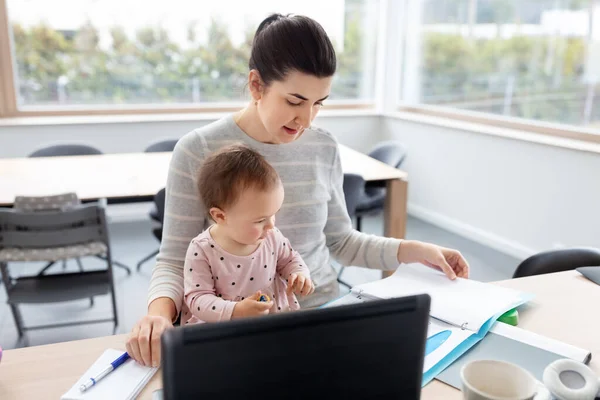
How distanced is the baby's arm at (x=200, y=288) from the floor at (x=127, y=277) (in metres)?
1.70

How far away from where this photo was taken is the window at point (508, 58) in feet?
10.7

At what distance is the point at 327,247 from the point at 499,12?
314cm

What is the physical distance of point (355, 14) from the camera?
493 cm

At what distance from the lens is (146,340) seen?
910mm

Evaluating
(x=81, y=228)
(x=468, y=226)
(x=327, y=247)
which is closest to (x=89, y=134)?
(x=81, y=228)

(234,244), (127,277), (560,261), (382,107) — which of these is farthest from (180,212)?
(382,107)

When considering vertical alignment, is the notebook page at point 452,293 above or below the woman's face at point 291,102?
below

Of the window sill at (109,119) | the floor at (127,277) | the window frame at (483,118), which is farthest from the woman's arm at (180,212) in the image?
the window sill at (109,119)

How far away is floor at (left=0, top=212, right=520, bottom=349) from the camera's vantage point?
257 cm

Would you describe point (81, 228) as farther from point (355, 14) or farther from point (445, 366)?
point (355, 14)

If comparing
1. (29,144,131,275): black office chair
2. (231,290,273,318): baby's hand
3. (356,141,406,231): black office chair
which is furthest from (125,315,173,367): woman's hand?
(29,144,131,275): black office chair

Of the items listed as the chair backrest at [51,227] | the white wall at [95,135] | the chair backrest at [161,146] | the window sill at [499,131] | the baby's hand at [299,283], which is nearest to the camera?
the baby's hand at [299,283]

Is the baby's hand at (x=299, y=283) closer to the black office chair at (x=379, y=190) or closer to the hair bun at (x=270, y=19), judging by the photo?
the hair bun at (x=270, y=19)

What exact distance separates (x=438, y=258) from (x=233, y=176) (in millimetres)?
549
